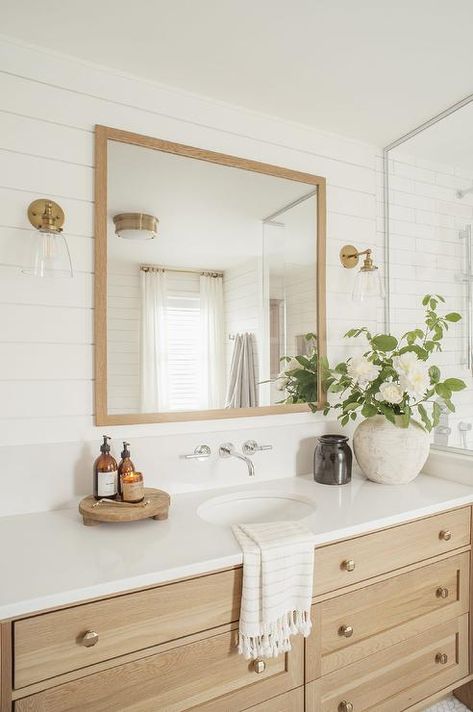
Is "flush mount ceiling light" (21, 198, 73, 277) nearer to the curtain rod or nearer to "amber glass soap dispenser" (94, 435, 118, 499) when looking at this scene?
the curtain rod

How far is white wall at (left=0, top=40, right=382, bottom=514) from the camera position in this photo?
149 cm

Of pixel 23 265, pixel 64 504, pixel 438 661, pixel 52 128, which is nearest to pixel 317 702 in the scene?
pixel 438 661

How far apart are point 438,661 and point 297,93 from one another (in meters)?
2.21

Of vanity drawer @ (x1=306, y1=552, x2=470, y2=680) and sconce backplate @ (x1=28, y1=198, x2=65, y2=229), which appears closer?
vanity drawer @ (x1=306, y1=552, x2=470, y2=680)

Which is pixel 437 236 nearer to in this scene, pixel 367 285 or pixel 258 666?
pixel 367 285

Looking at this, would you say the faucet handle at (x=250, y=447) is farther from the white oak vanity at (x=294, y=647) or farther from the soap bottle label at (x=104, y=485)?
the soap bottle label at (x=104, y=485)

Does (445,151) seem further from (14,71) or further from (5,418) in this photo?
(5,418)

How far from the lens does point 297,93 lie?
1802 mm

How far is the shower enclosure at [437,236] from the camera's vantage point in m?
2.09

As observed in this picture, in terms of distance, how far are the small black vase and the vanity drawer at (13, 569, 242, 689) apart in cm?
73

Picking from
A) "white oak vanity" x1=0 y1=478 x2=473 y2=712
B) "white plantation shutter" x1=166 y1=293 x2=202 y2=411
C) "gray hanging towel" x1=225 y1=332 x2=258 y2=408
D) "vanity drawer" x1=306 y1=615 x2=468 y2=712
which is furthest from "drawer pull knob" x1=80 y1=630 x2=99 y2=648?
"gray hanging towel" x1=225 y1=332 x2=258 y2=408

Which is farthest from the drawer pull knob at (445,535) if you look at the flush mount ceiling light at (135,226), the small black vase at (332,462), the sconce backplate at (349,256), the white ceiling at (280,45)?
the white ceiling at (280,45)

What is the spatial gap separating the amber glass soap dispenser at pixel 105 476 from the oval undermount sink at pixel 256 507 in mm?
354

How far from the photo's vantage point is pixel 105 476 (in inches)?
56.9
